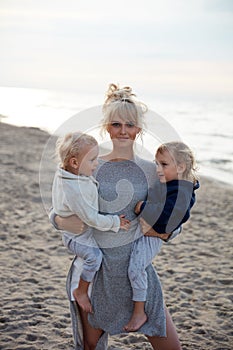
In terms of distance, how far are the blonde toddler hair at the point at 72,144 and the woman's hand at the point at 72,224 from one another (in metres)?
0.24

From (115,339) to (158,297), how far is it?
4.79ft

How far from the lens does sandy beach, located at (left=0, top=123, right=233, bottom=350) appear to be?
4094mm

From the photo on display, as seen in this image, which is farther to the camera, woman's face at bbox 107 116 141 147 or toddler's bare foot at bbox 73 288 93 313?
toddler's bare foot at bbox 73 288 93 313

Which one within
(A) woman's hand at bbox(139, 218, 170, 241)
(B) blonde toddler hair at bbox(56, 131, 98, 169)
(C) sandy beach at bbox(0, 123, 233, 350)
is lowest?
(C) sandy beach at bbox(0, 123, 233, 350)

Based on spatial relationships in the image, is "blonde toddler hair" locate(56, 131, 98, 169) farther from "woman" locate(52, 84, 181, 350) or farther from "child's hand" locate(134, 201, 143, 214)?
"child's hand" locate(134, 201, 143, 214)

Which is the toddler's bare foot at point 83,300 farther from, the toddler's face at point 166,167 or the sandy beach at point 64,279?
the sandy beach at point 64,279

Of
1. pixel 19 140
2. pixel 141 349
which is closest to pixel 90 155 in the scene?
pixel 141 349

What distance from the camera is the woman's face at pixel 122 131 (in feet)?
8.60

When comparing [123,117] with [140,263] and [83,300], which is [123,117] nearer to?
[140,263]

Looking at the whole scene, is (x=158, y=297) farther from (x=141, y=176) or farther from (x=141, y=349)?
(x=141, y=349)

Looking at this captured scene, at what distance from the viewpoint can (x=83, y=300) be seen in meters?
2.77

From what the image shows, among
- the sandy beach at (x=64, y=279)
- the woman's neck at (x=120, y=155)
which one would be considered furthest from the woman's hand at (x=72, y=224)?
the sandy beach at (x=64, y=279)

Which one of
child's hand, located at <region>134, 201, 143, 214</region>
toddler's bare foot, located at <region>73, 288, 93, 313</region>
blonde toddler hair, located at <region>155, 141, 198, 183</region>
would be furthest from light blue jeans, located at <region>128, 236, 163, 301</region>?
blonde toddler hair, located at <region>155, 141, 198, 183</region>

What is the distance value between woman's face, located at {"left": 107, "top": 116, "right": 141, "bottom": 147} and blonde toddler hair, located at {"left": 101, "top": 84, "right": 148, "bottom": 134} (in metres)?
0.02
